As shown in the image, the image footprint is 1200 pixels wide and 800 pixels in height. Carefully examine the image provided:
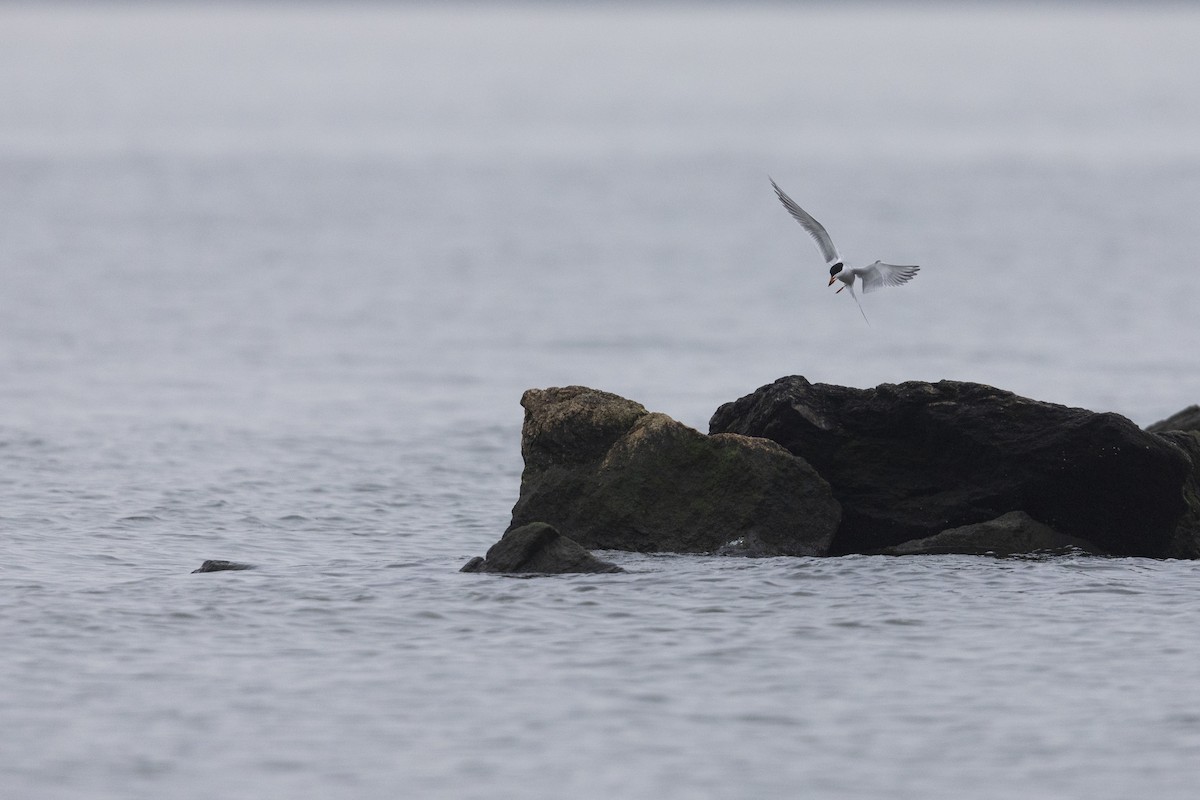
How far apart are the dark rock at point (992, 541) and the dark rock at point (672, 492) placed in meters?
0.98

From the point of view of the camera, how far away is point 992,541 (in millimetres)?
19031

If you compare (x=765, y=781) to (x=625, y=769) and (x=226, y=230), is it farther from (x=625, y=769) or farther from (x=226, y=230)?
(x=226, y=230)

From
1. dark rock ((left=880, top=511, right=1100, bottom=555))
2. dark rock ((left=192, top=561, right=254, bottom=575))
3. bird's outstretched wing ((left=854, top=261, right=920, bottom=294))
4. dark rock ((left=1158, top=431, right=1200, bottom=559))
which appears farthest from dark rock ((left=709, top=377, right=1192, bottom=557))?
dark rock ((left=192, top=561, right=254, bottom=575))

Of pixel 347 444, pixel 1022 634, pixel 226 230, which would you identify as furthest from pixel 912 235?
pixel 1022 634

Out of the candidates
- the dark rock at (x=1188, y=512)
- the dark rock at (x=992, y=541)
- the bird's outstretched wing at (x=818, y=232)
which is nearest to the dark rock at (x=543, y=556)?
the dark rock at (x=992, y=541)

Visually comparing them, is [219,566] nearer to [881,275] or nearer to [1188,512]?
[881,275]

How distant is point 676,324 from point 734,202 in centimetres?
5812

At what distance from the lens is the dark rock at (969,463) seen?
1895 centimetres

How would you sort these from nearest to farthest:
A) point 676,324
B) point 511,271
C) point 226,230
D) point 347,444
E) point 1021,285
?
point 347,444
point 676,324
point 1021,285
point 511,271
point 226,230

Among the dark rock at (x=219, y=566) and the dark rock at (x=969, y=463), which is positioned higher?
the dark rock at (x=969, y=463)

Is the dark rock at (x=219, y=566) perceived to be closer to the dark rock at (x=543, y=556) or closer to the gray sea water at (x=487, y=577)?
the gray sea water at (x=487, y=577)

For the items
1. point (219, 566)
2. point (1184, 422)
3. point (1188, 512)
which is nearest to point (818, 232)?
point (1188, 512)

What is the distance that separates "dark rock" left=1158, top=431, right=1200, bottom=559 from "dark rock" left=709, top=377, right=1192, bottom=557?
3.5 inches

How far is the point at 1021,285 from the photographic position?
62.3m
